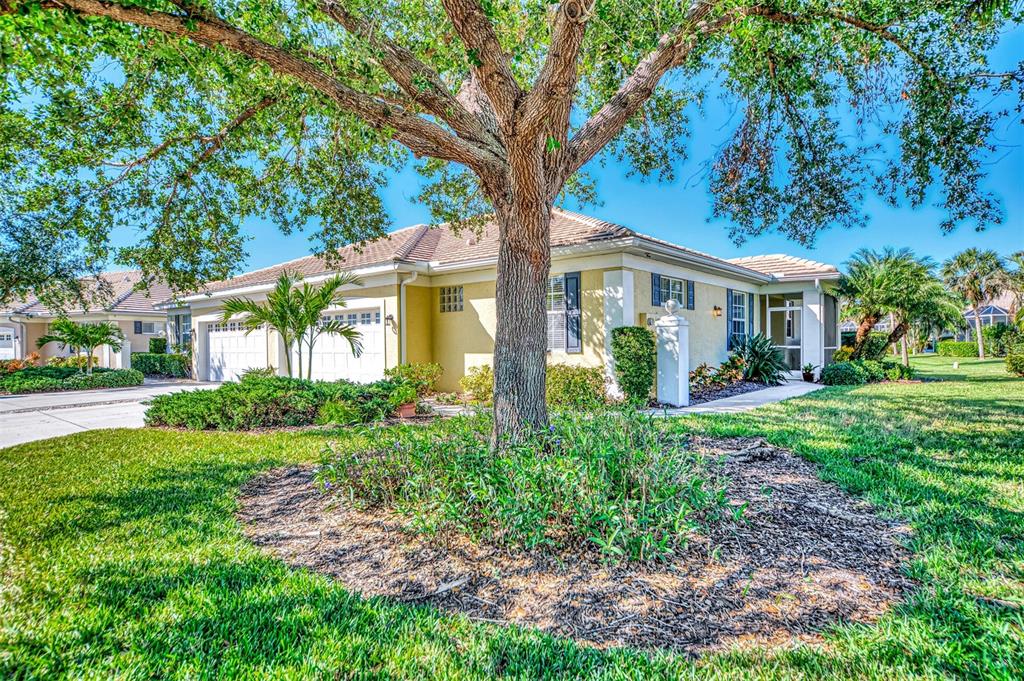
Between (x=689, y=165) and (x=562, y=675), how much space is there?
8308 millimetres

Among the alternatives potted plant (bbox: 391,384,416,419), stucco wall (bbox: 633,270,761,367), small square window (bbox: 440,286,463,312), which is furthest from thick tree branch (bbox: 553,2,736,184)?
small square window (bbox: 440,286,463,312)

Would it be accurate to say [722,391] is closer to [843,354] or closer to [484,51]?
[843,354]

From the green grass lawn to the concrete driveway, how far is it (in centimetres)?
414

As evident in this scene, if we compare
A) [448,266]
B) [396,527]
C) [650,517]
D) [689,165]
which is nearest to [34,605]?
[396,527]

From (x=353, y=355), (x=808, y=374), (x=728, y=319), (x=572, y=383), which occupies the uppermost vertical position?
(x=728, y=319)

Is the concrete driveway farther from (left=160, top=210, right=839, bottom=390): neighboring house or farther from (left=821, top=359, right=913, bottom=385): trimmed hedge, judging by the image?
(left=821, top=359, right=913, bottom=385): trimmed hedge

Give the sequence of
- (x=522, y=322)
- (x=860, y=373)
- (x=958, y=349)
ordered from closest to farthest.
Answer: (x=522, y=322)
(x=860, y=373)
(x=958, y=349)

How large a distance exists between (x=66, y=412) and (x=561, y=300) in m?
12.0

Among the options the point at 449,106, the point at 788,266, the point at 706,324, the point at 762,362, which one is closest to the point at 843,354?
the point at 788,266

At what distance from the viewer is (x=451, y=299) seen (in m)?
13.4

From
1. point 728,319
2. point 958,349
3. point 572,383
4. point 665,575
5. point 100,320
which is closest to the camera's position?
point 665,575

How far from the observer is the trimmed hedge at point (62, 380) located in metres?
16.3

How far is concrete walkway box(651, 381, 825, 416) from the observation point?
955 cm

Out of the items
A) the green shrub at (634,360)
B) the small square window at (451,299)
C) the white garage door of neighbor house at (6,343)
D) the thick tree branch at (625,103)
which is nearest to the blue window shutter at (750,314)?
the green shrub at (634,360)
